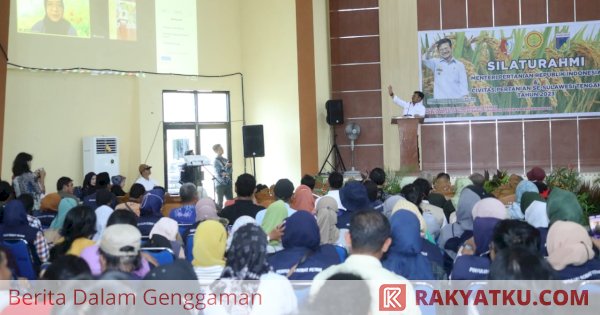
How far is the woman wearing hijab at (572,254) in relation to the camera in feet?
12.1

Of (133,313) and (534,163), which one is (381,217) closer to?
(133,313)

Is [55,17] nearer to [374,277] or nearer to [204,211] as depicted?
[204,211]

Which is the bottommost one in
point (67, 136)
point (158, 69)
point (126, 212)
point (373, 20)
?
point (126, 212)

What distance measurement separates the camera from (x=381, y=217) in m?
3.12

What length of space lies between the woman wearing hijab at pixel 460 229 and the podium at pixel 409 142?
6291mm

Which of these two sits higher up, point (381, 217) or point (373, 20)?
point (373, 20)

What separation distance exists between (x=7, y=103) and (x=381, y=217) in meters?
10.0

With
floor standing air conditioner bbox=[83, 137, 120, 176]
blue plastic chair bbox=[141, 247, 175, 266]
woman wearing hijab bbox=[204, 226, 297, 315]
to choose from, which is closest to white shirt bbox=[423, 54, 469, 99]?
floor standing air conditioner bbox=[83, 137, 120, 176]

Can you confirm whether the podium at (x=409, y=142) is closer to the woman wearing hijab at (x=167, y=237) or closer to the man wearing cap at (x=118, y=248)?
the woman wearing hijab at (x=167, y=237)

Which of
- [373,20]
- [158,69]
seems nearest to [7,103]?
[158,69]

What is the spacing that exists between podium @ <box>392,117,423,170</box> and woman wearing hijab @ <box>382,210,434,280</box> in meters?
8.14

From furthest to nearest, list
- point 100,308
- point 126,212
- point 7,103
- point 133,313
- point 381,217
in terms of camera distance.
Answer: point 7,103 → point 126,212 → point 381,217 → point 133,313 → point 100,308

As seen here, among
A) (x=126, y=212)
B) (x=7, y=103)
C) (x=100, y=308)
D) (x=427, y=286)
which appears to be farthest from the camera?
(x=7, y=103)

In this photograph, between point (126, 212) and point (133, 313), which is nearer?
point (133, 313)
